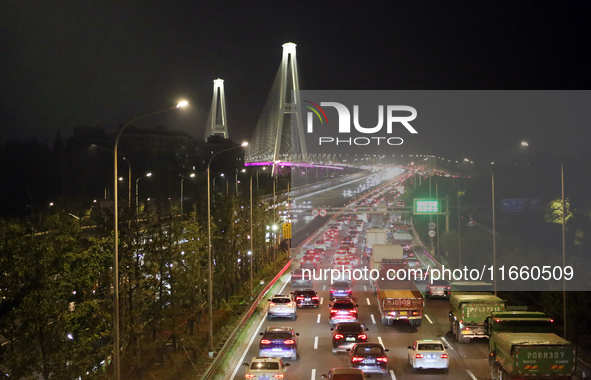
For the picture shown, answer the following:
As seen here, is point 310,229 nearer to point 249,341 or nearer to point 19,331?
point 249,341

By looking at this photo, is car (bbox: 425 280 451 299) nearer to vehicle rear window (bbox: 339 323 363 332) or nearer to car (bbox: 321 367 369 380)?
vehicle rear window (bbox: 339 323 363 332)

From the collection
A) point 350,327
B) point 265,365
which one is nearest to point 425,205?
point 350,327

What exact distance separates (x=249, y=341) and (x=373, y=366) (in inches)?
267

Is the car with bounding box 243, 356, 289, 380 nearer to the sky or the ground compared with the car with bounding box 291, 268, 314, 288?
nearer to the sky

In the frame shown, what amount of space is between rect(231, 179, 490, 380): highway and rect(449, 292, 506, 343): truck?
43cm

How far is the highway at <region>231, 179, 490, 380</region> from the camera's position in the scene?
57.4ft

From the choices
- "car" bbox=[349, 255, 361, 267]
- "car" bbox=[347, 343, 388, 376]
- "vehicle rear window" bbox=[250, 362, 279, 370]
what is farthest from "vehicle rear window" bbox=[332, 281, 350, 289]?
"vehicle rear window" bbox=[250, 362, 279, 370]

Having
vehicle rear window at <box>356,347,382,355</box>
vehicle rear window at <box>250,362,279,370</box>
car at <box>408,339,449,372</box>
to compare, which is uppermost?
vehicle rear window at <box>250,362,279,370</box>

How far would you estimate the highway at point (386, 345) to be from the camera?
17508mm

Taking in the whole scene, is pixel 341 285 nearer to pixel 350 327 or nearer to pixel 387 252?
pixel 387 252

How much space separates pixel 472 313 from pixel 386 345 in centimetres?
325

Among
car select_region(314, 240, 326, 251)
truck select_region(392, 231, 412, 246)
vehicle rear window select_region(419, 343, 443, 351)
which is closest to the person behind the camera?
vehicle rear window select_region(419, 343, 443, 351)

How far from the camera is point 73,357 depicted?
13.1m

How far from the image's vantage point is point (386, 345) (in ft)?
70.4
